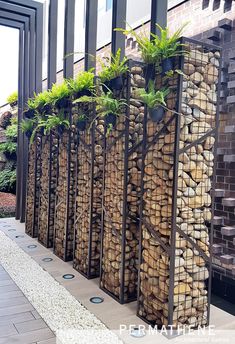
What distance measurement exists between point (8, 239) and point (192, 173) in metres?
3.42

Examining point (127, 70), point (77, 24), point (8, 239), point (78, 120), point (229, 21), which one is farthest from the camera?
point (77, 24)

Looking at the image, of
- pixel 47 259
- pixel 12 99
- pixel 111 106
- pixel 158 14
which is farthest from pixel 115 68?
pixel 12 99

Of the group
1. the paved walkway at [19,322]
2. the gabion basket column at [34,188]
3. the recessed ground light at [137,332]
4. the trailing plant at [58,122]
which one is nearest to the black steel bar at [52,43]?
the gabion basket column at [34,188]

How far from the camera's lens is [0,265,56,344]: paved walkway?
217 centimetres

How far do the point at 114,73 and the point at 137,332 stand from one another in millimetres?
2048

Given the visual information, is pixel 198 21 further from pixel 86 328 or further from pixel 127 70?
pixel 86 328

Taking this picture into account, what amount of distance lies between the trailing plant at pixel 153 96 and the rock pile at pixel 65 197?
1585 millimetres

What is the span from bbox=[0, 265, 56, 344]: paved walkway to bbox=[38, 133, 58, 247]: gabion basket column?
1391mm

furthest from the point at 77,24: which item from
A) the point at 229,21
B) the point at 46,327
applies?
the point at 46,327

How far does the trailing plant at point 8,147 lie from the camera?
8047mm

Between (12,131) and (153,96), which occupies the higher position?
(12,131)

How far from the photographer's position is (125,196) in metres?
2.72

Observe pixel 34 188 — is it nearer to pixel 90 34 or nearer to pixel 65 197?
pixel 65 197

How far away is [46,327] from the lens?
2324 mm
